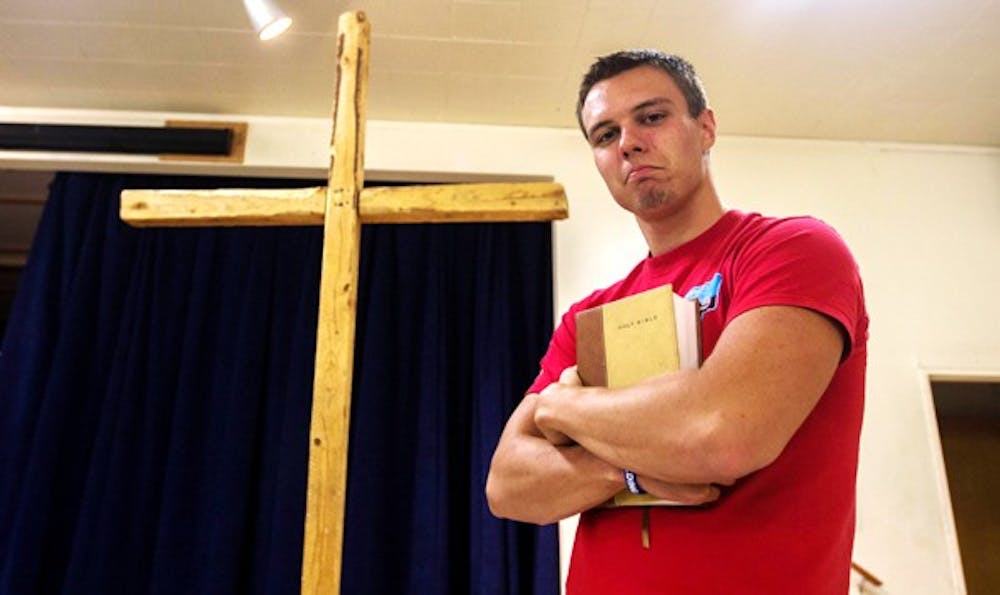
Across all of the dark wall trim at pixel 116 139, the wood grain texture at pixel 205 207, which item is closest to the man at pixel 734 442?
the wood grain texture at pixel 205 207

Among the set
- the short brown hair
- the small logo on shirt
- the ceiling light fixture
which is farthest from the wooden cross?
the ceiling light fixture

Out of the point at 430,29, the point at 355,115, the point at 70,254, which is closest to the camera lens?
the point at 355,115

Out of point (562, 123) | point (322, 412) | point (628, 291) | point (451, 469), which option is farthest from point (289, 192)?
point (562, 123)

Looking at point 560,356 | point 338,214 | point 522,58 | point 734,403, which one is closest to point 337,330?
point 338,214

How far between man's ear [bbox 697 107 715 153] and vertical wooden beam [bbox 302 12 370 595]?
617mm

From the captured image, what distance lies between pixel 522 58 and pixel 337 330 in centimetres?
155

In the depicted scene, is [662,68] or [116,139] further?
[116,139]

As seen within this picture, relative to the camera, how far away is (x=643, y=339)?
0.78m

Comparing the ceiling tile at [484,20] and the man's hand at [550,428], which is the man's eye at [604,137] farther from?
the ceiling tile at [484,20]

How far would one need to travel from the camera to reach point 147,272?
8.49 ft

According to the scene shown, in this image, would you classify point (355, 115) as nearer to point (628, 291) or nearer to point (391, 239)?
point (628, 291)

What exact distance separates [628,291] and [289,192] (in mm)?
666

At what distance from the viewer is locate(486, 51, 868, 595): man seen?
71 centimetres

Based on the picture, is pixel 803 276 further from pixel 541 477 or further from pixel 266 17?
pixel 266 17
